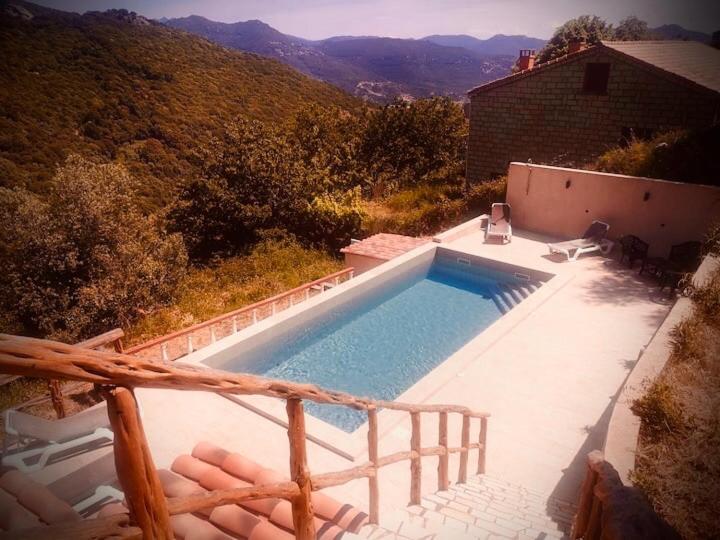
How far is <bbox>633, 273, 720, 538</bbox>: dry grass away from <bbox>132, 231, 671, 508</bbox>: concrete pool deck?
134cm

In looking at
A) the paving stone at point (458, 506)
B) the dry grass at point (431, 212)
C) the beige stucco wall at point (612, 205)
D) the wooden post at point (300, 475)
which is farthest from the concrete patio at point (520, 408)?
the dry grass at point (431, 212)

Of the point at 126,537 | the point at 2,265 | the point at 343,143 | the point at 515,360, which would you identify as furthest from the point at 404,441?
the point at 343,143

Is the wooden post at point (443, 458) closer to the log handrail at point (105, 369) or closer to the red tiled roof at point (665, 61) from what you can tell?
the log handrail at point (105, 369)

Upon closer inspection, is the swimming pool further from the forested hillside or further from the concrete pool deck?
the forested hillside

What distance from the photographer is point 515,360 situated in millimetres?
7770

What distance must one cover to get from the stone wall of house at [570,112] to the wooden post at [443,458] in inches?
613

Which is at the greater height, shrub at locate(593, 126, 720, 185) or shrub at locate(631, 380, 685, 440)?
shrub at locate(593, 126, 720, 185)

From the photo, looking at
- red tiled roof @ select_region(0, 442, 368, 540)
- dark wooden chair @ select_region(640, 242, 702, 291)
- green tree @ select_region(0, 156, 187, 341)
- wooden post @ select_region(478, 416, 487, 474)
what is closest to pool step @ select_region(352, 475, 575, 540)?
wooden post @ select_region(478, 416, 487, 474)

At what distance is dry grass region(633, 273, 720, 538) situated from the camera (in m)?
3.30

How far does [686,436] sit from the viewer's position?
13.8 ft

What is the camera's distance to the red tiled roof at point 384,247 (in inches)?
513

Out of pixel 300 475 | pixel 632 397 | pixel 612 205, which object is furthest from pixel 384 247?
pixel 300 475

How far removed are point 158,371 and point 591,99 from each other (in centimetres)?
1946

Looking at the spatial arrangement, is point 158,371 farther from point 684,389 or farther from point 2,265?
point 2,265
